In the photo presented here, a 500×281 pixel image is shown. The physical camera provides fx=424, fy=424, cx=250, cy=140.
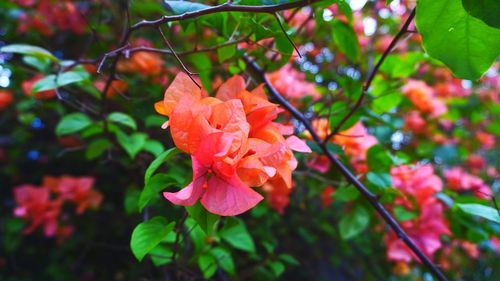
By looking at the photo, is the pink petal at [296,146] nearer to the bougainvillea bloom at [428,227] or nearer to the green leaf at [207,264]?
the green leaf at [207,264]

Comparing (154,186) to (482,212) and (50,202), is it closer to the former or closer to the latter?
(482,212)

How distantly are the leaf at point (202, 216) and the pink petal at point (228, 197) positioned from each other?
27 mm

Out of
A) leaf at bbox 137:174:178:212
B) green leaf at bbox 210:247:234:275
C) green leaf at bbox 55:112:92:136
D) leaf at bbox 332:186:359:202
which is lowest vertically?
green leaf at bbox 210:247:234:275

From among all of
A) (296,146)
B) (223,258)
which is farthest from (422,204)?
(296,146)

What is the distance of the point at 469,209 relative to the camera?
24.2 inches

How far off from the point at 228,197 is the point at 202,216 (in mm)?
49

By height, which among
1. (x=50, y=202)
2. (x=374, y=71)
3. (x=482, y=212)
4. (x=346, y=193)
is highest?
(x=374, y=71)

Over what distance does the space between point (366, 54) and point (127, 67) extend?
0.94 metres

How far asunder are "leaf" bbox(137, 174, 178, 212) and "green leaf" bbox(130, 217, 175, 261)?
0.12 ft

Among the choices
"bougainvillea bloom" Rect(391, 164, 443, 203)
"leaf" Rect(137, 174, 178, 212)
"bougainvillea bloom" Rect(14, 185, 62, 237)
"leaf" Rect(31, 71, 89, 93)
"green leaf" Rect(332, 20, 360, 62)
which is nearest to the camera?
"leaf" Rect(137, 174, 178, 212)

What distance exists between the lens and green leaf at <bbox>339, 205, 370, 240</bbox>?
3.07 ft

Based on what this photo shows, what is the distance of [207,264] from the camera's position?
788mm

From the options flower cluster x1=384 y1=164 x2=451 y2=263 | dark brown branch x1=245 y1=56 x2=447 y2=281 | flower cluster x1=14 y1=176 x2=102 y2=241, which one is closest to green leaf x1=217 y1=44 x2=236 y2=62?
dark brown branch x1=245 y1=56 x2=447 y2=281

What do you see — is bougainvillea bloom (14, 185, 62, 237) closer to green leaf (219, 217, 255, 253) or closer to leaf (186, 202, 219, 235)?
green leaf (219, 217, 255, 253)
